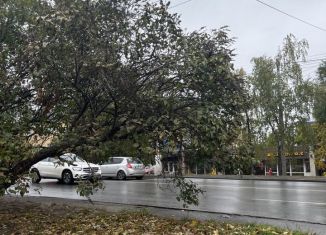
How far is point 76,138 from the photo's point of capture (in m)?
8.46

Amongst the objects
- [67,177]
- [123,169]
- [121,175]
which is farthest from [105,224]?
[121,175]

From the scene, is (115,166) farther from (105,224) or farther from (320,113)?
(105,224)

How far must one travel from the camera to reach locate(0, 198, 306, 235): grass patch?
786 centimetres

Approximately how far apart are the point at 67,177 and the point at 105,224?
15.6 meters

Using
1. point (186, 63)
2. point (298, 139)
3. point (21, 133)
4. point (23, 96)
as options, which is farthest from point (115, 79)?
point (298, 139)

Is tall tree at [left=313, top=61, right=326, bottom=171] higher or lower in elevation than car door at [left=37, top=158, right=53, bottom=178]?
higher

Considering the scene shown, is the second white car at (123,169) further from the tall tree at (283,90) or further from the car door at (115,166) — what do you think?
the tall tree at (283,90)

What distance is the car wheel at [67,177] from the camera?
23.6 meters

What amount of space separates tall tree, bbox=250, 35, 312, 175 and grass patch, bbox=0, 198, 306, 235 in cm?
2116

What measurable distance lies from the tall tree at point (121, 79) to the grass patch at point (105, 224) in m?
1.20

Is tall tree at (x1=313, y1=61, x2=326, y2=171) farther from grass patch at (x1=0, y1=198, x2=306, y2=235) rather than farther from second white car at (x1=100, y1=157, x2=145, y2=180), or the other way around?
grass patch at (x1=0, y1=198, x2=306, y2=235)

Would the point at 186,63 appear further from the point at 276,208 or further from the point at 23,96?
the point at 276,208

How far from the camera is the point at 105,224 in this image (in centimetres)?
880

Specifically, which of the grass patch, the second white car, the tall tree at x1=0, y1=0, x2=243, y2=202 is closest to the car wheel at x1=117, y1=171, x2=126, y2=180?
the second white car
